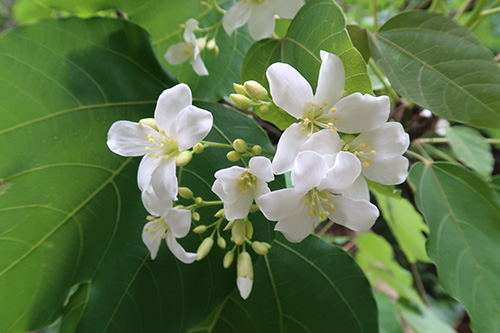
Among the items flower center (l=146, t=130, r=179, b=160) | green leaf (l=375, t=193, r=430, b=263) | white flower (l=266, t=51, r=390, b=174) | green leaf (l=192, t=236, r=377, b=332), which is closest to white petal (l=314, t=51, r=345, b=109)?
white flower (l=266, t=51, r=390, b=174)

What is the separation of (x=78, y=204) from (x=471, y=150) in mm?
1119

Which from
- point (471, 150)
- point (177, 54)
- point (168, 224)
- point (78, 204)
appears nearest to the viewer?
point (168, 224)

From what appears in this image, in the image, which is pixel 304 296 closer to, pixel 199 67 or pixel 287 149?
pixel 287 149

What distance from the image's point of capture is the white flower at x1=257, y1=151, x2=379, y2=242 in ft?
1.32

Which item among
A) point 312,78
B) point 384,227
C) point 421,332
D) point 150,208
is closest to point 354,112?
point 312,78

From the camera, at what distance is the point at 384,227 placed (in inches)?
144

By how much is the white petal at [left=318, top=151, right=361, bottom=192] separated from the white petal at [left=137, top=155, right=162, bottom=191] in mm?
226

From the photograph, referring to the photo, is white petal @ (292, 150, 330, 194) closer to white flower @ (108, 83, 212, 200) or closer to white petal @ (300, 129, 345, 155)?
white petal @ (300, 129, 345, 155)

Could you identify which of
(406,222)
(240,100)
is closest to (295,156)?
(240,100)

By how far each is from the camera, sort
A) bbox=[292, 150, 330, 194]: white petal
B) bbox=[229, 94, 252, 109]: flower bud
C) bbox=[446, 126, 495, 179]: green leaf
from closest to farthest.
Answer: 1. bbox=[292, 150, 330, 194]: white petal
2. bbox=[229, 94, 252, 109]: flower bud
3. bbox=[446, 126, 495, 179]: green leaf

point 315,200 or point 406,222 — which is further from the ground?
point 315,200

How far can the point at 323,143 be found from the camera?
43 centimetres

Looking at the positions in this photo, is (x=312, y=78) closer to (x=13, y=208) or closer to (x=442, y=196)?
(x=442, y=196)

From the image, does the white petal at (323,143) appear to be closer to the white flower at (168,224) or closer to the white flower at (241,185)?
the white flower at (241,185)
